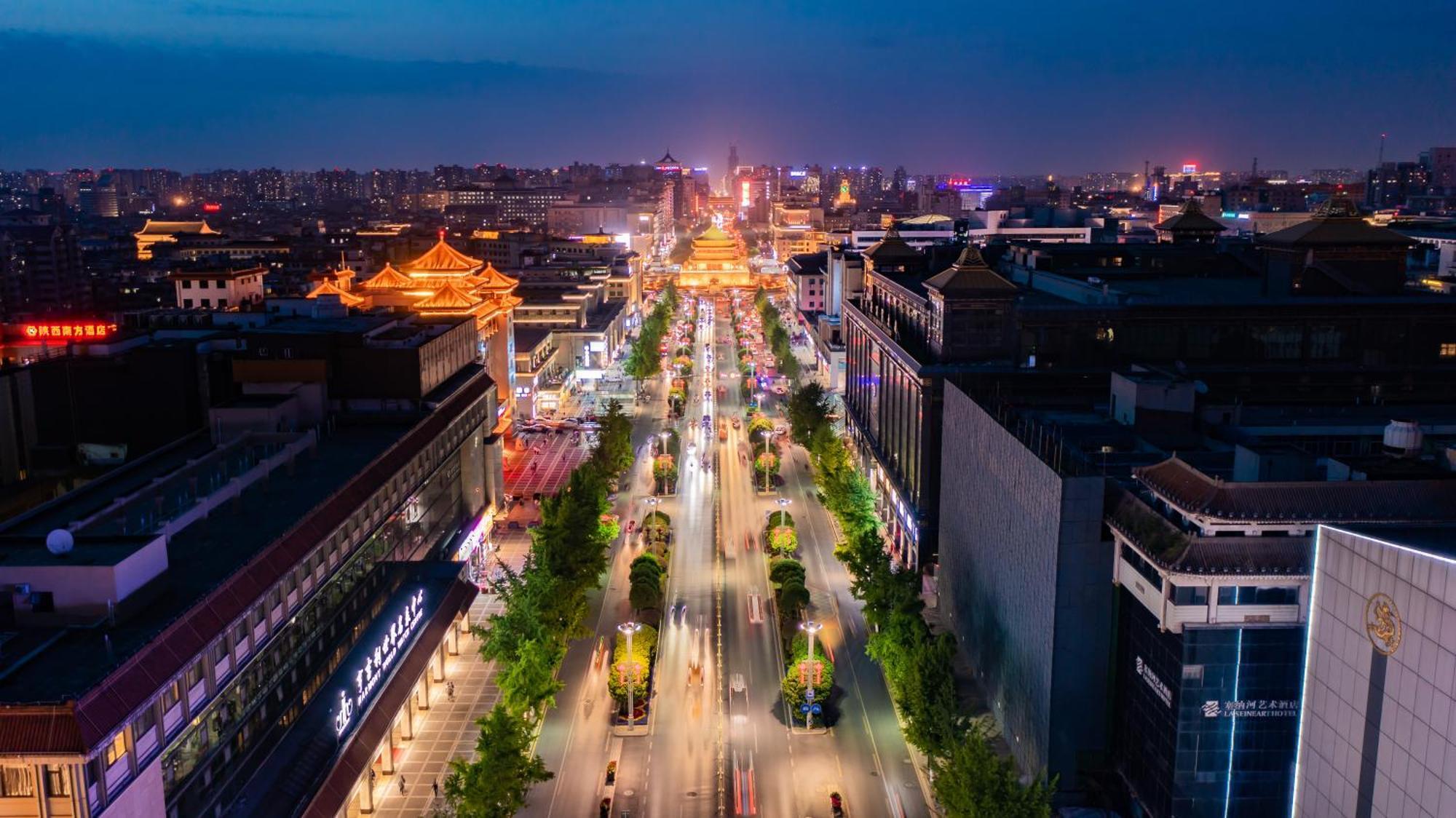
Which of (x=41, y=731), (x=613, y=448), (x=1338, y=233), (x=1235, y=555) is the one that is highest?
(x=1338, y=233)

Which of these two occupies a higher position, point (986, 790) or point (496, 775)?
point (986, 790)

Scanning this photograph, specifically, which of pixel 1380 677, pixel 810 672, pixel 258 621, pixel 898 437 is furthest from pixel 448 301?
pixel 1380 677

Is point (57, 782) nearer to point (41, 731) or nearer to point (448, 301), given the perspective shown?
point (41, 731)

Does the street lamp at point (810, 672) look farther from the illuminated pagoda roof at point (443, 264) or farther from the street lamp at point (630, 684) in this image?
the illuminated pagoda roof at point (443, 264)

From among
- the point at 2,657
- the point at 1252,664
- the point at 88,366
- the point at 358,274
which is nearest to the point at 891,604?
the point at 1252,664

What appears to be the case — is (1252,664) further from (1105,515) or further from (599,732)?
(599,732)

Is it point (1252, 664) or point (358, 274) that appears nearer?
point (1252, 664)

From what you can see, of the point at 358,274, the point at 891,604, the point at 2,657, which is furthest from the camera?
the point at 358,274
